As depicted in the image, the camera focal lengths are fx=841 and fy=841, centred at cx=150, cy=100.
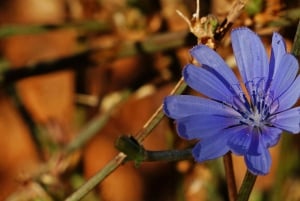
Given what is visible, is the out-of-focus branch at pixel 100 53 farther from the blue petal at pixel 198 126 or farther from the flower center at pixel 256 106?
the blue petal at pixel 198 126

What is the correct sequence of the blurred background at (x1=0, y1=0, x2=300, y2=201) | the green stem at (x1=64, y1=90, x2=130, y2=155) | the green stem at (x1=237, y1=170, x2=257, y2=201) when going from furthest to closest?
the green stem at (x1=64, y1=90, x2=130, y2=155)
the blurred background at (x1=0, y1=0, x2=300, y2=201)
the green stem at (x1=237, y1=170, x2=257, y2=201)

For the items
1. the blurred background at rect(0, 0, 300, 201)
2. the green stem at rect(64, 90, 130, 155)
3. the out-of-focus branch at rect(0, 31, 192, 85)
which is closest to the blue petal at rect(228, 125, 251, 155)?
the blurred background at rect(0, 0, 300, 201)

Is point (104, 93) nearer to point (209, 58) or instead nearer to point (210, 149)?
point (209, 58)

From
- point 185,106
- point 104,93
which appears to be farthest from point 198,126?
point 104,93

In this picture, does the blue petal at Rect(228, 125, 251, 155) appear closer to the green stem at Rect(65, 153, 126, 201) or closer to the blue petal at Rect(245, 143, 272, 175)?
the blue petal at Rect(245, 143, 272, 175)

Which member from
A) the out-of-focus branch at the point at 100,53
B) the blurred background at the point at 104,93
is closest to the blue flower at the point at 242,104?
the blurred background at the point at 104,93

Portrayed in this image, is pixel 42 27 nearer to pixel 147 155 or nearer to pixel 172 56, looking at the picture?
pixel 172 56
